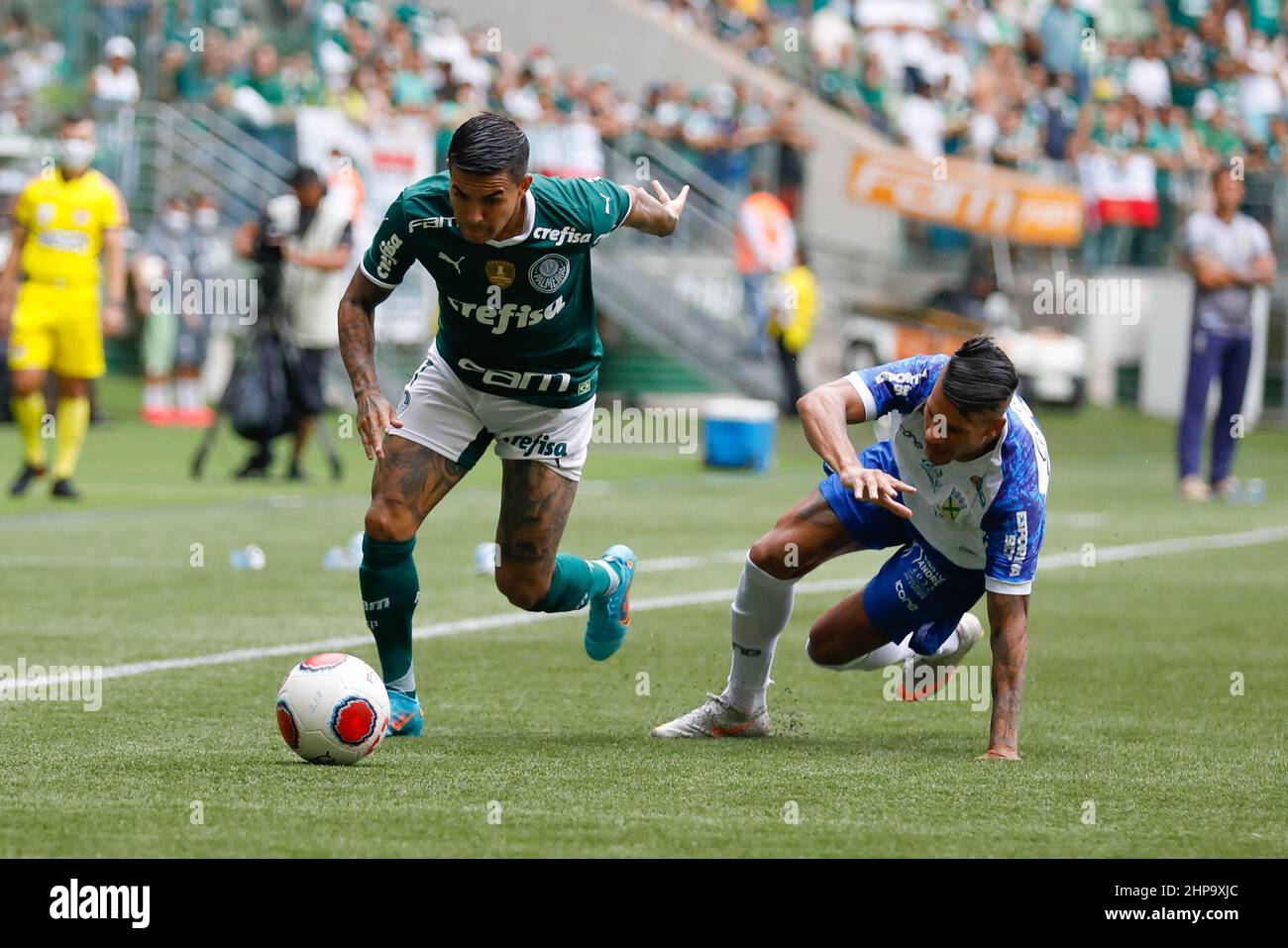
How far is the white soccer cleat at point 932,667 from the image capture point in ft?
27.0

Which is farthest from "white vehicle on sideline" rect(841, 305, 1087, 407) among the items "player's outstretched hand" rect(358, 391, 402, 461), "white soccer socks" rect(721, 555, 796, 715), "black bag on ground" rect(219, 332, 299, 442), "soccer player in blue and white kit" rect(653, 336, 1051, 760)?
"player's outstretched hand" rect(358, 391, 402, 461)

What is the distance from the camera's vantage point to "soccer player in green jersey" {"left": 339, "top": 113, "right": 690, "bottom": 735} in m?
6.96

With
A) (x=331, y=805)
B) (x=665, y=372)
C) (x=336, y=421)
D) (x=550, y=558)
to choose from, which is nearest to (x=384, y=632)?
(x=550, y=558)

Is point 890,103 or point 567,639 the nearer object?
point 567,639

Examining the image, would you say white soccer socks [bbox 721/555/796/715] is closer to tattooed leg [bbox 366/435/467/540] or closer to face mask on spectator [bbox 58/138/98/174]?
tattooed leg [bbox 366/435/467/540]

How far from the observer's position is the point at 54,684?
7.98 meters

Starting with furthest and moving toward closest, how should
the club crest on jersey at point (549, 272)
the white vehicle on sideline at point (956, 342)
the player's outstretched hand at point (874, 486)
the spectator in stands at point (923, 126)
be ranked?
1. the spectator in stands at point (923, 126)
2. the white vehicle on sideline at point (956, 342)
3. the club crest on jersey at point (549, 272)
4. the player's outstretched hand at point (874, 486)

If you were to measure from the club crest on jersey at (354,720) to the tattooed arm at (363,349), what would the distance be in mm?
899

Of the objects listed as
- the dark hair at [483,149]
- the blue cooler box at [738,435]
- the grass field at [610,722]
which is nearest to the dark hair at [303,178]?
the grass field at [610,722]

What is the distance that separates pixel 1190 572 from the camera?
1272cm

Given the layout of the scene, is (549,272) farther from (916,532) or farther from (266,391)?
(266,391)

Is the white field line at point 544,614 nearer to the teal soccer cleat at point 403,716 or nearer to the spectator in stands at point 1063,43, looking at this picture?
the teal soccer cleat at point 403,716
